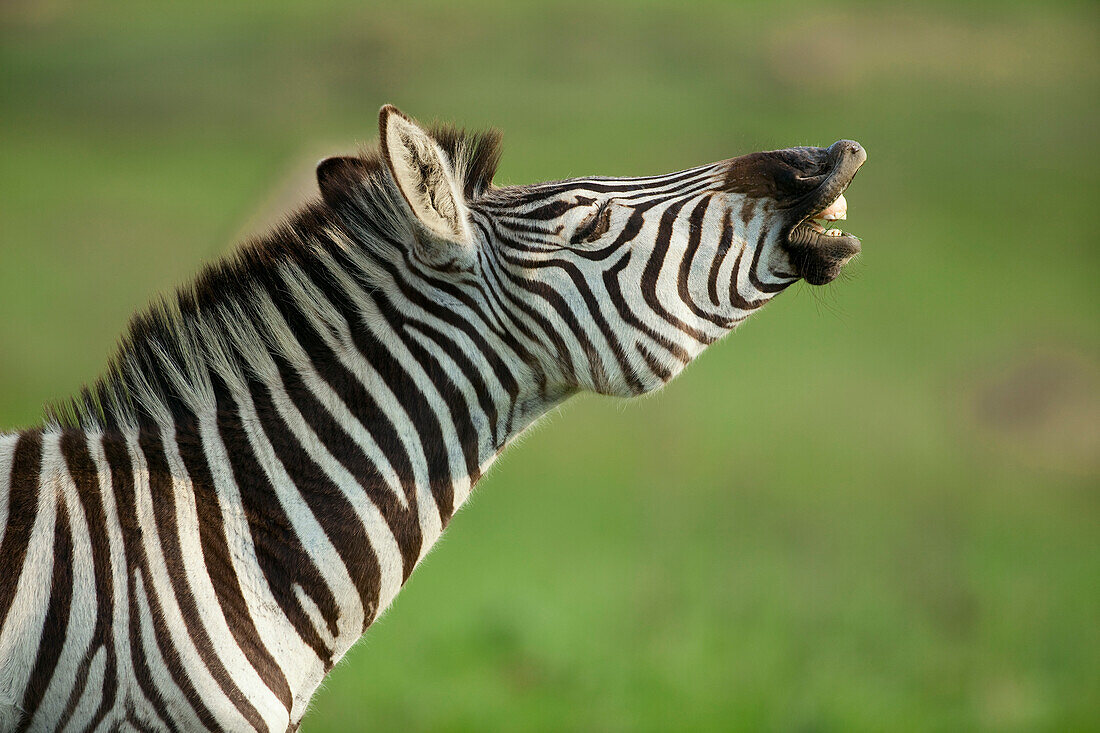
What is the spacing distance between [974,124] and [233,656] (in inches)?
1200

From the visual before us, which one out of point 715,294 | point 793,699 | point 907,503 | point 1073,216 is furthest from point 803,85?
point 715,294

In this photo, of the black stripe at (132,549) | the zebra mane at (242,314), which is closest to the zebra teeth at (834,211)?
the zebra mane at (242,314)

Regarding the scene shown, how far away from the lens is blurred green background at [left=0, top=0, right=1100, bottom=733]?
9.66 m

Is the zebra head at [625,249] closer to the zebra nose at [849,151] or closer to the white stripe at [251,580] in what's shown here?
the zebra nose at [849,151]

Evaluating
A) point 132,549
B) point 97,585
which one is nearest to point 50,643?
point 97,585

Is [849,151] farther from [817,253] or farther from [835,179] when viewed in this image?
[817,253]

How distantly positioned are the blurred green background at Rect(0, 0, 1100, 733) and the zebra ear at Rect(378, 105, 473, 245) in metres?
2.05

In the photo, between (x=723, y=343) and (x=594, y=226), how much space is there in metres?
16.2

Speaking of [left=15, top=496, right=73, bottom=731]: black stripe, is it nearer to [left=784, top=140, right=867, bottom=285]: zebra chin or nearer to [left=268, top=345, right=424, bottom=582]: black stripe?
[left=268, top=345, right=424, bottom=582]: black stripe

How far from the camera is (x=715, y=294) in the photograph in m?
3.52

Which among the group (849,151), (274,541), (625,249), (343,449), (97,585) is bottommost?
(97,585)

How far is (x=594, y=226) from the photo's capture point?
11.3 ft

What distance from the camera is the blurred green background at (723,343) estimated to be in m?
9.66

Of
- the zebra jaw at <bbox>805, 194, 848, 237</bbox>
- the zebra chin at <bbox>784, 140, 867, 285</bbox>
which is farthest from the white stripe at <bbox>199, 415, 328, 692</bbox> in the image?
the zebra jaw at <bbox>805, 194, 848, 237</bbox>
